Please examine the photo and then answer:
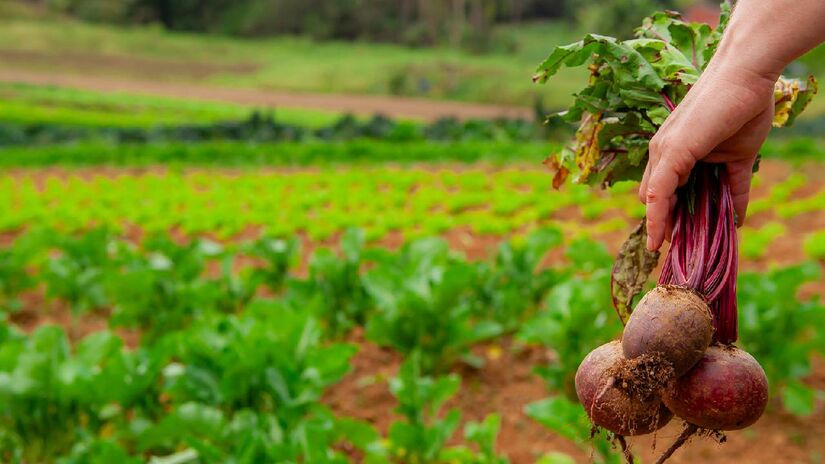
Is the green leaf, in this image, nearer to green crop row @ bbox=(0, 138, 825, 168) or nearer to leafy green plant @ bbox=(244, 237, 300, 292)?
leafy green plant @ bbox=(244, 237, 300, 292)

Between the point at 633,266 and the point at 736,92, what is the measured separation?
20.6 inches

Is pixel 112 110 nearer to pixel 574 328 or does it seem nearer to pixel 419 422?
pixel 574 328

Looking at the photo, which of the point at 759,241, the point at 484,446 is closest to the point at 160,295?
the point at 484,446

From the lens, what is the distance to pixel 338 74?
45125 mm

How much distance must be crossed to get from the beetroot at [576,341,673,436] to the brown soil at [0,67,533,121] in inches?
1189

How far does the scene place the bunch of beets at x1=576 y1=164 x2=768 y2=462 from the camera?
4.72 feet

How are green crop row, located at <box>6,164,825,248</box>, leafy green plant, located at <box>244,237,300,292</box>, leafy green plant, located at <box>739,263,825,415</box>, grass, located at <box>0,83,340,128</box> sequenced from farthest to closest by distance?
grass, located at <box>0,83,340,128</box>
green crop row, located at <box>6,164,825,248</box>
leafy green plant, located at <box>244,237,300,292</box>
leafy green plant, located at <box>739,263,825,415</box>

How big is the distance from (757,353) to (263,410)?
244 cm

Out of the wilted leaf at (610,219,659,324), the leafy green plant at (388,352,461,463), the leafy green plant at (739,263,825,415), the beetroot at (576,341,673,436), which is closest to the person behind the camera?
the beetroot at (576,341,673,436)

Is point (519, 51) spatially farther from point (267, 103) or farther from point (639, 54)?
point (639, 54)

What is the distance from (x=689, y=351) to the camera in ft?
4.74

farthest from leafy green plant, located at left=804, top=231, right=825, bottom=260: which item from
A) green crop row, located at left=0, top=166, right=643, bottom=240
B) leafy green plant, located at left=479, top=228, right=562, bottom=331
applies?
leafy green plant, located at left=479, top=228, right=562, bottom=331

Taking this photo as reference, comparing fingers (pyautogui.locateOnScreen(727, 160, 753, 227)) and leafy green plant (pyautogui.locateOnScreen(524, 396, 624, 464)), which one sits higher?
fingers (pyautogui.locateOnScreen(727, 160, 753, 227))

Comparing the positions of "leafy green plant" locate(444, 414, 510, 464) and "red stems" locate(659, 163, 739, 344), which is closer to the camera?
"red stems" locate(659, 163, 739, 344)
